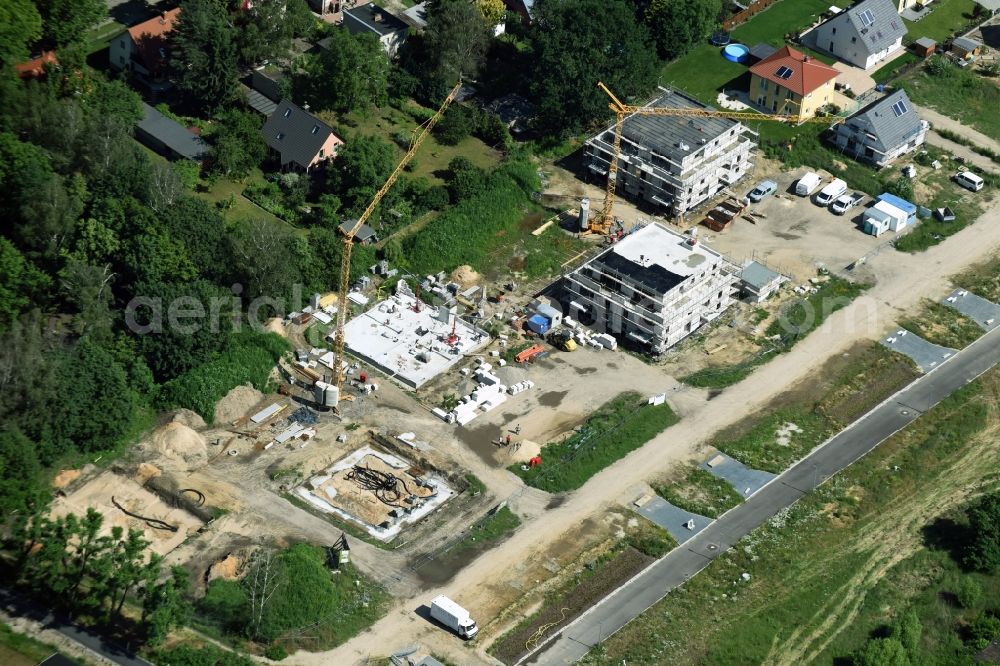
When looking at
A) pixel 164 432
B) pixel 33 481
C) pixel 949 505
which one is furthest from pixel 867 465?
pixel 33 481

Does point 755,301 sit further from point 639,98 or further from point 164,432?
point 164,432

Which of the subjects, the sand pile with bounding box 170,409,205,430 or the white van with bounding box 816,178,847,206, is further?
the white van with bounding box 816,178,847,206

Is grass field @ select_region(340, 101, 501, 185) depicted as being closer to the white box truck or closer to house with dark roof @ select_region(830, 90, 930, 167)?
house with dark roof @ select_region(830, 90, 930, 167)

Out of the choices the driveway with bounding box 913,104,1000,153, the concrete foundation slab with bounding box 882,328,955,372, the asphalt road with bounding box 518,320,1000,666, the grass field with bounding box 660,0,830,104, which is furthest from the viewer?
the grass field with bounding box 660,0,830,104

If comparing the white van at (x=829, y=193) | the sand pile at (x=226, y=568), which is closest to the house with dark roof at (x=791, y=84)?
the white van at (x=829, y=193)

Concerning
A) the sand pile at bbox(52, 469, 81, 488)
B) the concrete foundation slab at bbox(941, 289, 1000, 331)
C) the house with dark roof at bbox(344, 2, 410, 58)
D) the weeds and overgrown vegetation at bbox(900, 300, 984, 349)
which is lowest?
the sand pile at bbox(52, 469, 81, 488)

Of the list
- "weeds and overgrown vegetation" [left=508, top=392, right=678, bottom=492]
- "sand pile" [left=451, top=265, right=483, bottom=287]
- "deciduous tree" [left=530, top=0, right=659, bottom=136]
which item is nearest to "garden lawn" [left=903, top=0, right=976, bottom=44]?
"deciduous tree" [left=530, top=0, right=659, bottom=136]
